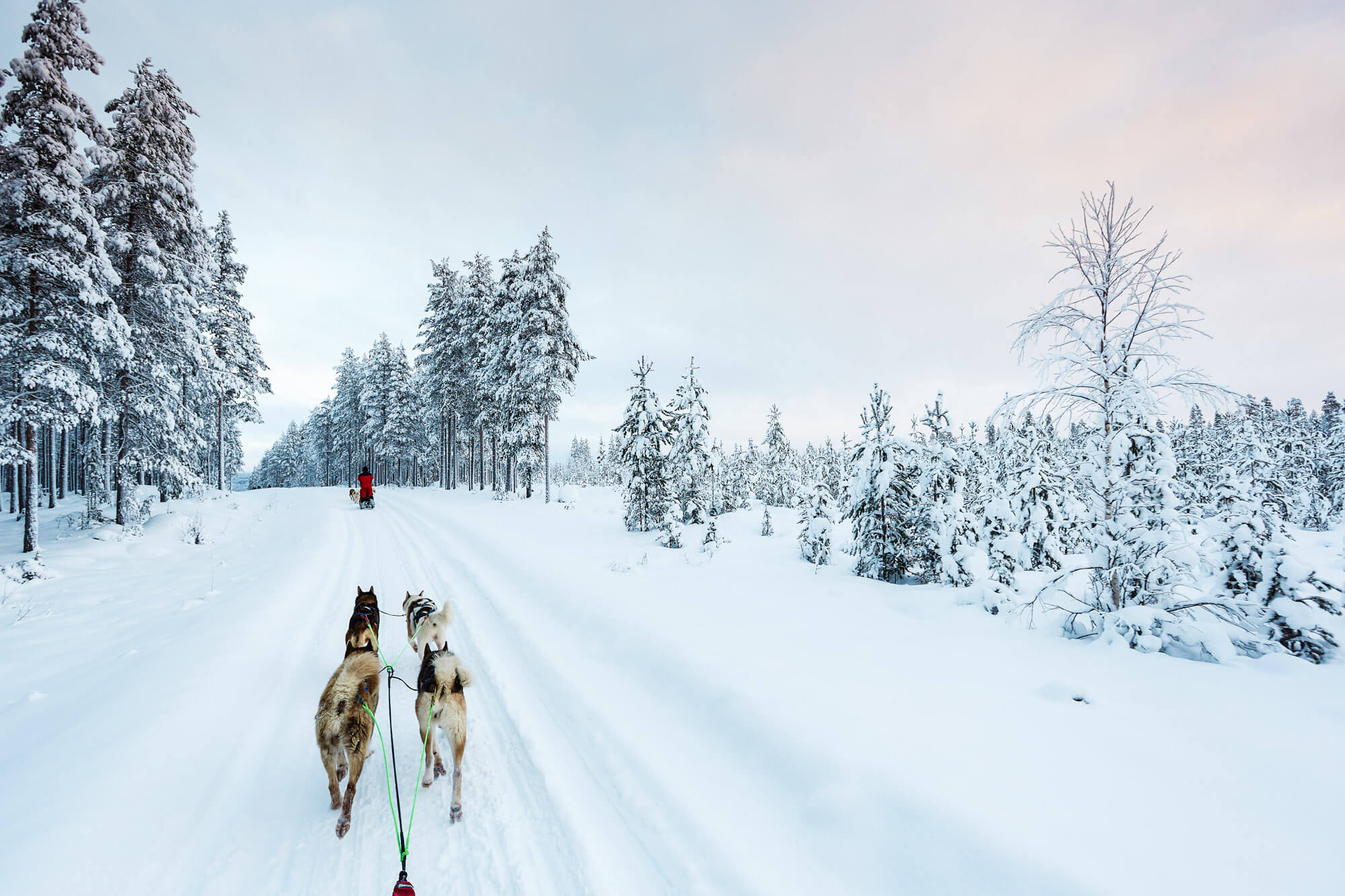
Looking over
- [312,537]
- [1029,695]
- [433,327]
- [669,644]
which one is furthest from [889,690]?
[433,327]

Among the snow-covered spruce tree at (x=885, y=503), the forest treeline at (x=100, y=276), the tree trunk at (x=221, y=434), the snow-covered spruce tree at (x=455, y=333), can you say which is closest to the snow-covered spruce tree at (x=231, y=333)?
the tree trunk at (x=221, y=434)

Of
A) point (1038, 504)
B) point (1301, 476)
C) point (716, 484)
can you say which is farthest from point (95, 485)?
point (1301, 476)

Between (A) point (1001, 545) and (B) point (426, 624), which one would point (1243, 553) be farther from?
(B) point (426, 624)

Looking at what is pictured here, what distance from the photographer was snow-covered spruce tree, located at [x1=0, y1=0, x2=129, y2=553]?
487 inches

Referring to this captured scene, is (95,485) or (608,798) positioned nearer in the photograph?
(608,798)

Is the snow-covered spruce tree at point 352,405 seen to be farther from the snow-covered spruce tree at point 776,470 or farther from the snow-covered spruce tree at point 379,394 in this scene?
the snow-covered spruce tree at point 776,470

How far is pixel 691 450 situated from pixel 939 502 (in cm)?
1504

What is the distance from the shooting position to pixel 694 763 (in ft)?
14.5

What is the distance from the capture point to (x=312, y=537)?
49.1 ft

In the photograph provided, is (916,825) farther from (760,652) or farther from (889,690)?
(760,652)

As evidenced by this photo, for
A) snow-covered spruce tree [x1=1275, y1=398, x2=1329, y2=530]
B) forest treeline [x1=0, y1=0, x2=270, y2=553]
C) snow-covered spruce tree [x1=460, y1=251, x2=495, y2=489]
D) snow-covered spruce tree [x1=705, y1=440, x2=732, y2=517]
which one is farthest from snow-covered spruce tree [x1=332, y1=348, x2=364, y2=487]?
snow-covered spruce tree [x1=1275, y1=398, x2=1329, y2=530]

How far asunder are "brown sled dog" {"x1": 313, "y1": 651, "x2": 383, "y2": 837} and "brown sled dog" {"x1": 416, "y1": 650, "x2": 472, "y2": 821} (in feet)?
1.38

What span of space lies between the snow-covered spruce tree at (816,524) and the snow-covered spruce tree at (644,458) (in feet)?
19.7

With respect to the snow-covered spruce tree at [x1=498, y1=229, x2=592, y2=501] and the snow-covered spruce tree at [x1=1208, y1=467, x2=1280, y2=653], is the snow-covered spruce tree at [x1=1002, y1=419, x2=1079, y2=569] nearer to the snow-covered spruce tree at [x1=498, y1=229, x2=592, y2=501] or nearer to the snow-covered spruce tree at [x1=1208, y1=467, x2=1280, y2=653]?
the snow-covered spruce tree at [x1=1208, y1=467, x2=1280, y2=653]
